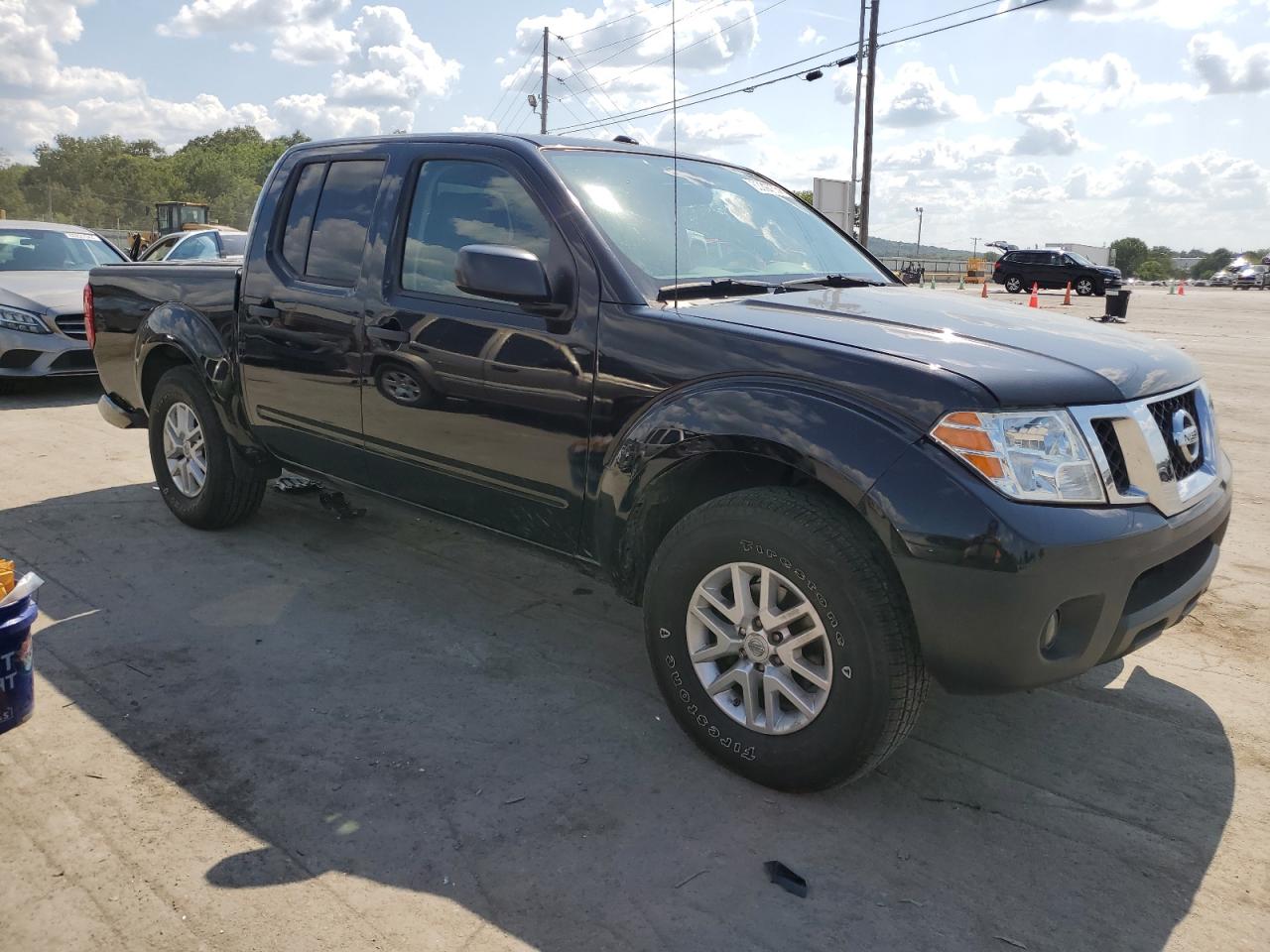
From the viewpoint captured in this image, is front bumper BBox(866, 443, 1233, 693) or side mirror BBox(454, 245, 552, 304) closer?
front bumper BBox(866, 443, 1233, 693)

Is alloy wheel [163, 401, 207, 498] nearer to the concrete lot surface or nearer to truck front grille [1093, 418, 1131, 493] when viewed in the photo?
the concrete lot surface

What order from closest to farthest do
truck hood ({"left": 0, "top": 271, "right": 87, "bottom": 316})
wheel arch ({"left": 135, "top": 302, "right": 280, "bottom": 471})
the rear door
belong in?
the rear door → wheel arch ({"left": 135, "top": 302, "right": 280, "bottom": 471}) → truck hood ({"left": 0, "top": 271, "right": 87, "bottom": 316})

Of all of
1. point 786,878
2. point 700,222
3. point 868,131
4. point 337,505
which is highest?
point 868,131

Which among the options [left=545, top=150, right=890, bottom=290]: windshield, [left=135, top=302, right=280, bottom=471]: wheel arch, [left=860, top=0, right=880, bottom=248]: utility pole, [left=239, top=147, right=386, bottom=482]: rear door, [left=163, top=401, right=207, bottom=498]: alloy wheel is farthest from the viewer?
[left=860, top=0, right=880, bottom=248]: utility pole

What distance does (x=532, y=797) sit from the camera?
111 inches

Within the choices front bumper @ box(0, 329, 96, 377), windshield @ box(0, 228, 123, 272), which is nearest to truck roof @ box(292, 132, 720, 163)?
front bumper @ box(0, 329, 96, 377)

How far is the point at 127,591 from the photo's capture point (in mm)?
4344

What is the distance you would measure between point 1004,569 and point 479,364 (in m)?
1.88

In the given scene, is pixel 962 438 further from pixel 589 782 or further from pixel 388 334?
pixel 388 334

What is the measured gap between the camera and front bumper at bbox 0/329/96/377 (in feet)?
29.4

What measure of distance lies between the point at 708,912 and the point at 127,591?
3.18 metres

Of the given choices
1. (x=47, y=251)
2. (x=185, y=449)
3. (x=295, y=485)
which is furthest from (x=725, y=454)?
(x=47, y=251)

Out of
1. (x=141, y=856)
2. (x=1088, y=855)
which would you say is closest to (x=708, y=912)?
(x=1088, y=855)

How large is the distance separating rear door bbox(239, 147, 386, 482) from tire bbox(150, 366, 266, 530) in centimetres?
42
